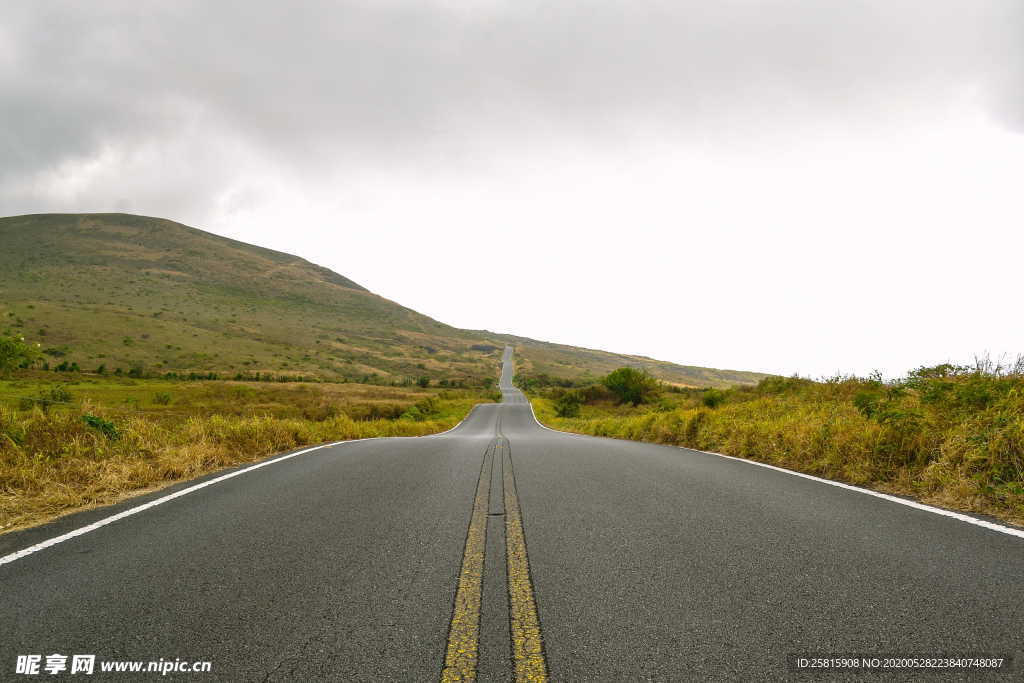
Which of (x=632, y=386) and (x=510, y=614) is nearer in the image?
(x=510, y=614)

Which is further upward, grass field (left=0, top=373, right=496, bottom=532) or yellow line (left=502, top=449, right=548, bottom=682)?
yellow line (left=502, top=449, right=548, bottom=682)

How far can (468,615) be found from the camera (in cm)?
285

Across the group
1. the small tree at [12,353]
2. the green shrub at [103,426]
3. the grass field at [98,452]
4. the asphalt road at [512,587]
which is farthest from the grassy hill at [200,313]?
the asphalt road at [512,587]

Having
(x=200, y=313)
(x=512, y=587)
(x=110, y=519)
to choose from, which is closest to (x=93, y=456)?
(x=110, y=519)

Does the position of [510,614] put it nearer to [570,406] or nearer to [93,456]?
[93,456]

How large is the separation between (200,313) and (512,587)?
122m

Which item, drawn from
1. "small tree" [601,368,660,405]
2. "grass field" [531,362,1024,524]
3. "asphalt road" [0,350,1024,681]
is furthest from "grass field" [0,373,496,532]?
"small tree" [601,368,660,405]

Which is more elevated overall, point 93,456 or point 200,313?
point 200,313

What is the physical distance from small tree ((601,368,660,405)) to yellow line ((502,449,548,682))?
5947 cm

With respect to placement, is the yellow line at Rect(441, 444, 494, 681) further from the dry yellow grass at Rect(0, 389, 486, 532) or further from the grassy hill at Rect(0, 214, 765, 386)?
the grassy hill at Rect(0, 214, 765, 386)

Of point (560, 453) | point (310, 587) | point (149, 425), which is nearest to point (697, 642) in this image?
point (310, 587)

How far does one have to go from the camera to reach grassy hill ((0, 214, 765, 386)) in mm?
74250

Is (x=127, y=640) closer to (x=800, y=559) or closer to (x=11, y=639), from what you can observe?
(x=11, y=639)

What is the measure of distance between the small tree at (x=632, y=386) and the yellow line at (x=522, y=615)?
59474 millimetres
